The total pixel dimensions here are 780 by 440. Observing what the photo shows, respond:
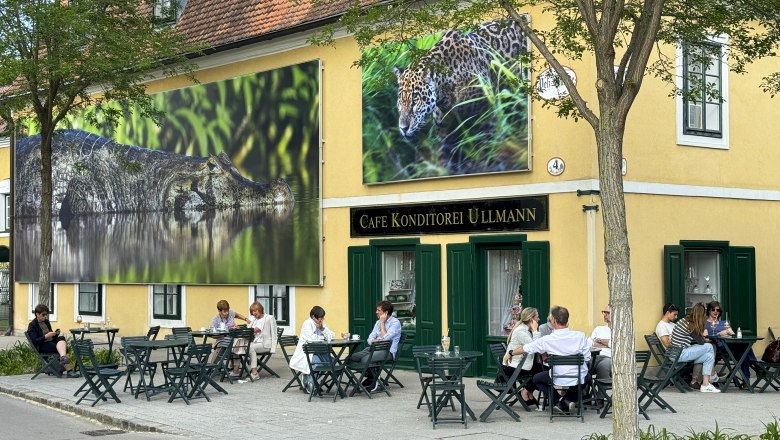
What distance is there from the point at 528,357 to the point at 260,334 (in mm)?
5946

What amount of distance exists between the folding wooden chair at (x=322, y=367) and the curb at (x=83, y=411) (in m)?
2.81

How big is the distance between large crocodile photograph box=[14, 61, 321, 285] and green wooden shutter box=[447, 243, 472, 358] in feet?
11.4

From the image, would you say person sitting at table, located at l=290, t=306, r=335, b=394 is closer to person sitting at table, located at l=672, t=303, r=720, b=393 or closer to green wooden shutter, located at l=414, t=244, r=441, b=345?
green wooden shutter, located at l=414, t=244, r=441, b=345

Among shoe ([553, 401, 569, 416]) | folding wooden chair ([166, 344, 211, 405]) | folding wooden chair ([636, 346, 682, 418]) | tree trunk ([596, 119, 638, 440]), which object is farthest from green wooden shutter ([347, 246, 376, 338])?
tree trunk ([596, 119, 638, 440])

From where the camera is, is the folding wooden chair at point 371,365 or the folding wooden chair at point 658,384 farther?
the folding wooden chair at point 371,365

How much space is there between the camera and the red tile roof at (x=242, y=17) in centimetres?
2153

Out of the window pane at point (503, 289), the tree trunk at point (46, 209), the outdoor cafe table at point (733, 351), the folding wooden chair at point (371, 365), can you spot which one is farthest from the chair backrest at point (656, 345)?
the tree trunk at point (46, 209)

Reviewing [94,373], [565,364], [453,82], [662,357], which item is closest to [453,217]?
[453,82]

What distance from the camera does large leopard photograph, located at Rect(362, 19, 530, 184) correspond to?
17844 mm

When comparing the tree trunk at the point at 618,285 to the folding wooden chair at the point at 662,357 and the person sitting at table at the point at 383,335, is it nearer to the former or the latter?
the folding wooden chair at the point at 662,357

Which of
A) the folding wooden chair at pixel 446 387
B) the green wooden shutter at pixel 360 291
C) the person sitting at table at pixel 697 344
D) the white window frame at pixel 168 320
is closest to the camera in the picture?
the folding wooden chair at pixel 446 387

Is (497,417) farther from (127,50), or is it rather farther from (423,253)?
(127,50)

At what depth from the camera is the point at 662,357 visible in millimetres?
17109

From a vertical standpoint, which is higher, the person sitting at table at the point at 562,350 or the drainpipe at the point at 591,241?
the drainpipe at the point at 591,241
